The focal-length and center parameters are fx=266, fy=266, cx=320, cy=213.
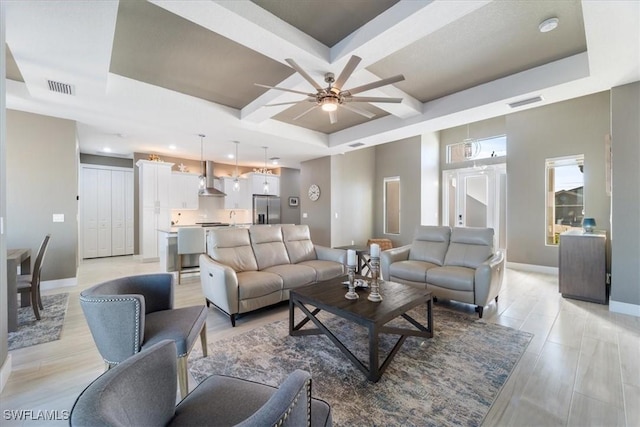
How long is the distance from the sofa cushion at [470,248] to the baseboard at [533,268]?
8.95ft

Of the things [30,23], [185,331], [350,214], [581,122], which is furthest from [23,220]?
[581,122]

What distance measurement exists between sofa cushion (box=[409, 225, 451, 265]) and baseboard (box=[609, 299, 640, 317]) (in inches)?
74.8

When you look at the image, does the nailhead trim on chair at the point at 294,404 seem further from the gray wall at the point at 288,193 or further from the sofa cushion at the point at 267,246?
the gray wall at the point at 288,193

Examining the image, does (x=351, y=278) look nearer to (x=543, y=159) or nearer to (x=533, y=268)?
(x=533, y=268)

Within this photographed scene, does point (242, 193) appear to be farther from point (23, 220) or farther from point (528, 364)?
point (528, 364)

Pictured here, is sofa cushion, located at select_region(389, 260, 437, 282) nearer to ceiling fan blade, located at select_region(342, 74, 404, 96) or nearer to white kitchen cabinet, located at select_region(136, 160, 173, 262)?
ceiling fan blade, located at select_region(342, 74, 404, 96)

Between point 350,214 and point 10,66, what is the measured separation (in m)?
6.17

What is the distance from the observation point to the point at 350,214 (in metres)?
7.07

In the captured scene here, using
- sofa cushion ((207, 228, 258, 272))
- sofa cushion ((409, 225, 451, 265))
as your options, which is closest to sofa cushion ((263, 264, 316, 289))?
sofa cushion ((207, 228, 258, 272))

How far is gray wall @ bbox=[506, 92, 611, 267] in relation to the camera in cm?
467

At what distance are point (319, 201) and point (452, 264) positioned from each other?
3824 mm

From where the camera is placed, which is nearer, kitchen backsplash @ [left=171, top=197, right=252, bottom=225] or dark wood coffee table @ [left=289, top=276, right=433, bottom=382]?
dark wood coffee table @ [left=289, top=276, right=433, bottom=382]

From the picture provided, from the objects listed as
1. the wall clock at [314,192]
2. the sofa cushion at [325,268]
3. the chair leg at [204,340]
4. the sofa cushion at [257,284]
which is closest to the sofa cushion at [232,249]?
the sofa cushion at [257,284]

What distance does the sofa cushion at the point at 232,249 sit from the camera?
3.37 meters
